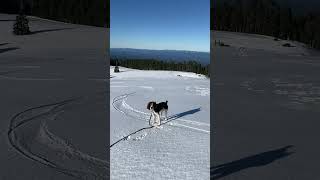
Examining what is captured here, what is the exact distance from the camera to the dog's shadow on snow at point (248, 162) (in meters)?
4.83

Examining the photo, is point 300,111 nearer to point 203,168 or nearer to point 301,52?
point 203,168

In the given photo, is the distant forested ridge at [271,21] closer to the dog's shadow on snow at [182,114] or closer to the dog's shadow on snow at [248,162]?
the dog's shadow on snow at [182,114]

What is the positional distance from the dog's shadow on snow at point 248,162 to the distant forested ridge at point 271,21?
3147 cm

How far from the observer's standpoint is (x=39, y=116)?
25.5ft

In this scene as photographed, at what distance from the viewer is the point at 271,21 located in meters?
40.8

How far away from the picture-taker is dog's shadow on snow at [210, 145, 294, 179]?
4.83m

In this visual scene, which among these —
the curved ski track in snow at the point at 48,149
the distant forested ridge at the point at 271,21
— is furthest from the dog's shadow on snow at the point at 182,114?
the distant forested ridge at the point at 271,21

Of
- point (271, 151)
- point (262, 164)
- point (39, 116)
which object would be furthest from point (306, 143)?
point (39, 116)

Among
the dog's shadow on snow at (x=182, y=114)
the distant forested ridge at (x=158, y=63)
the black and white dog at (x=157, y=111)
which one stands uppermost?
the distant forested ridge at (x=158, y=63)

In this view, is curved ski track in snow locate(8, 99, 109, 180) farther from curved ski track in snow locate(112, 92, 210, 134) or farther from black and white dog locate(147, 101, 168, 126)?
curved ski track in snow locate(112, 92, 210, 134)

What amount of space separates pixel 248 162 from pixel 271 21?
3794 cm

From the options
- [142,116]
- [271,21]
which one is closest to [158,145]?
[142,116]

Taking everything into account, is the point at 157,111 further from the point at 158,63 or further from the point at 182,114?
the point at 158,63

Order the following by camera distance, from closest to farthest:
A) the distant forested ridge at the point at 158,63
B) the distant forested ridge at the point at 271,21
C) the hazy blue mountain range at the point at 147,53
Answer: the hazy blue mountain range at the point at 147,53
the distant forested ridge at the point at 158,63
the distant forested ridge at the point at 271,21
